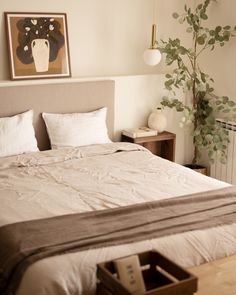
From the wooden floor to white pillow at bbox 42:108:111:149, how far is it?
5.73ft

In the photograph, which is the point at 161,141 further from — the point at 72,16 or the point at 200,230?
the point at 200,230

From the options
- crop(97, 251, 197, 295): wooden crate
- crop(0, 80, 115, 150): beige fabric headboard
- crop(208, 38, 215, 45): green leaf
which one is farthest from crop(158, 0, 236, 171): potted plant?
crop(97, 251, 197, 295): wooden crate

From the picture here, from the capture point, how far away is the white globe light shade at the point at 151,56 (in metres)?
3.97

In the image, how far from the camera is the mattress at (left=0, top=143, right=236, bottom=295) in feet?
6.58

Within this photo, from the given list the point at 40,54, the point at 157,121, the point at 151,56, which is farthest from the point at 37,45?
the point at 157,121

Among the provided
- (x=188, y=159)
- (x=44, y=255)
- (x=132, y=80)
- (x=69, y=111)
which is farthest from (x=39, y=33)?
(x=44, y=255)

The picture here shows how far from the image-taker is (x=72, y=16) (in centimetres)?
395

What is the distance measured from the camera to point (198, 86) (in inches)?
170

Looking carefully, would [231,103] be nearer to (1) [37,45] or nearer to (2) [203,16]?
(2) [203,16]

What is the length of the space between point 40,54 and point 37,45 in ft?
0.24

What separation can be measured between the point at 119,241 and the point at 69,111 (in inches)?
75.3

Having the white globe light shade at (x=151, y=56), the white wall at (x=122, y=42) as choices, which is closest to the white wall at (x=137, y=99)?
the white wall at (x=122, y=42)

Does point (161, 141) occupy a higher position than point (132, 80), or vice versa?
point (132, 80)

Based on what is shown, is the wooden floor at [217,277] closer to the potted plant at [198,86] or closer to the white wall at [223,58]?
the potted plant at [198,86]
